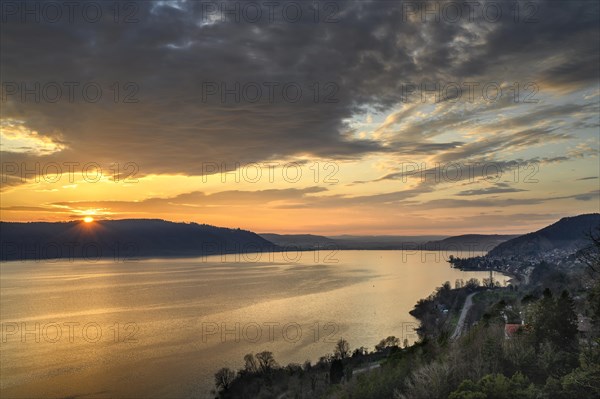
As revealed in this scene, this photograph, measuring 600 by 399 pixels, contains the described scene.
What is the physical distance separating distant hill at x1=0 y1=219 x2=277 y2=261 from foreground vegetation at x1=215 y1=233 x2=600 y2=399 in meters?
127

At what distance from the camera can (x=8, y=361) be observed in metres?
26.0

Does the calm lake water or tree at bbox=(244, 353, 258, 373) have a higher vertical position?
tree at bbox=(244, 353, 258, 373)

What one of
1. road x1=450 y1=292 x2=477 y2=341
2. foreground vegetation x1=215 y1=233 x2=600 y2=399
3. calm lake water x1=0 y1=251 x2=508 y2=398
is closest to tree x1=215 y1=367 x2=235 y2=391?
foreground vegetation x1=215 y1=233 x2=600 y2=399

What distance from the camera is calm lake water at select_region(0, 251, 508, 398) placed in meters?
23.0

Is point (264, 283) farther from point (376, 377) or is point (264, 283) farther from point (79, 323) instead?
point (376, 377)

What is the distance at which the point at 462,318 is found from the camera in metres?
37.5

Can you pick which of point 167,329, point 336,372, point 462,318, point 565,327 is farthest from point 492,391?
point 167,329

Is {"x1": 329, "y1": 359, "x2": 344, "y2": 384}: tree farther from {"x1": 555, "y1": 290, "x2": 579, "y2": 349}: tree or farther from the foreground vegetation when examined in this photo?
{"x1": 555, "y1": 290, "x2": 579, "y2": 349}: tree

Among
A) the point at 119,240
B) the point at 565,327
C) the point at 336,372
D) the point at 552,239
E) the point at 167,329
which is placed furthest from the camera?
the point at 119,240

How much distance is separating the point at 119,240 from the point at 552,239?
14564 cm

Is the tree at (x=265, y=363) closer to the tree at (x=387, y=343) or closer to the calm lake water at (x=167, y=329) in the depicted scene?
the calm lake water at (x=167, y=329)

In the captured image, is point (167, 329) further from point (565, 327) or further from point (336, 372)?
point (565, 327)

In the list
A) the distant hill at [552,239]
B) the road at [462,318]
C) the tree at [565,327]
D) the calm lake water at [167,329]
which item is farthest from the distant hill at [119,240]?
the tree at [565,327]

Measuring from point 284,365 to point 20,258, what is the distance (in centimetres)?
12914
